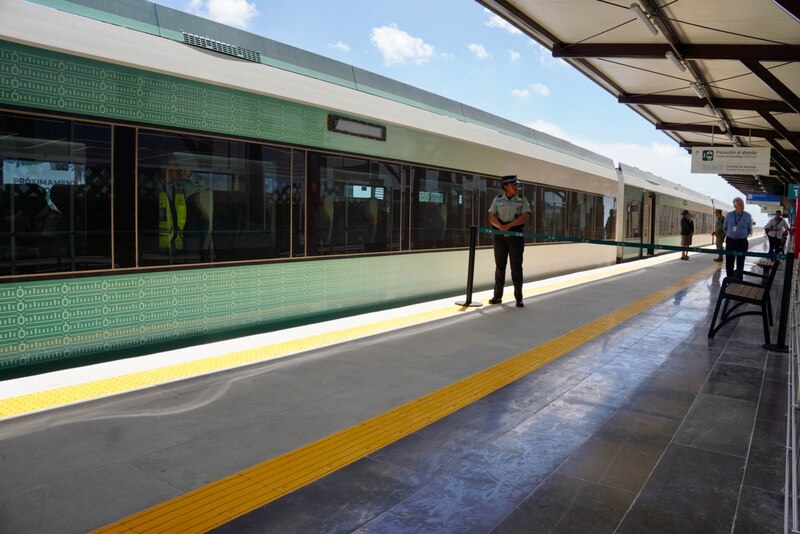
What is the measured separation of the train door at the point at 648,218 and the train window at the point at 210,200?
52.9 ft

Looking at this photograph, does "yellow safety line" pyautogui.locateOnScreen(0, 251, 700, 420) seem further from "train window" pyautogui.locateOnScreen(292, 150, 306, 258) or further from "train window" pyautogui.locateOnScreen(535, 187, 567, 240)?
"train window" pyautogui.locateOnScreen(535, 187, 567, 240)

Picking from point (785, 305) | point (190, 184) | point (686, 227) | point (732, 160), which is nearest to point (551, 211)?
point (785, 305)

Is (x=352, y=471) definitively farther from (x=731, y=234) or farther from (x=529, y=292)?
(x=731, y=234)

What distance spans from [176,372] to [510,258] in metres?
5.19

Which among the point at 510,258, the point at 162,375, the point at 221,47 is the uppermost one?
the point at 221,47

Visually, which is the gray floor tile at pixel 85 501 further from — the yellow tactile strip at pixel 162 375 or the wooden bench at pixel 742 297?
the wooden bench at pixel 742 297

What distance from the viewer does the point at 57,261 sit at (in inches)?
168

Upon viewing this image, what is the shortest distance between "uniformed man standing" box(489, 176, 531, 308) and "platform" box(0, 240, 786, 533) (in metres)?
2.81

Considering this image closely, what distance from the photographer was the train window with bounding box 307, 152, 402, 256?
634cm

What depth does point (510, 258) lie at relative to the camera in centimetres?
841

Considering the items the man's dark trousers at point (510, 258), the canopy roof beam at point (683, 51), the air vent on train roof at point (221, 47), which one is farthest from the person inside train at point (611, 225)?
the air vent on train roof at point (221, 47)

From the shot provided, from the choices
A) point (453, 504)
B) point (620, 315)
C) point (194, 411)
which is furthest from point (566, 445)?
point (620, 315)

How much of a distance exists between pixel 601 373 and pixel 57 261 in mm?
4354

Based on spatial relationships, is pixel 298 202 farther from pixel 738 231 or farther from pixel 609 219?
pixel 609 219
